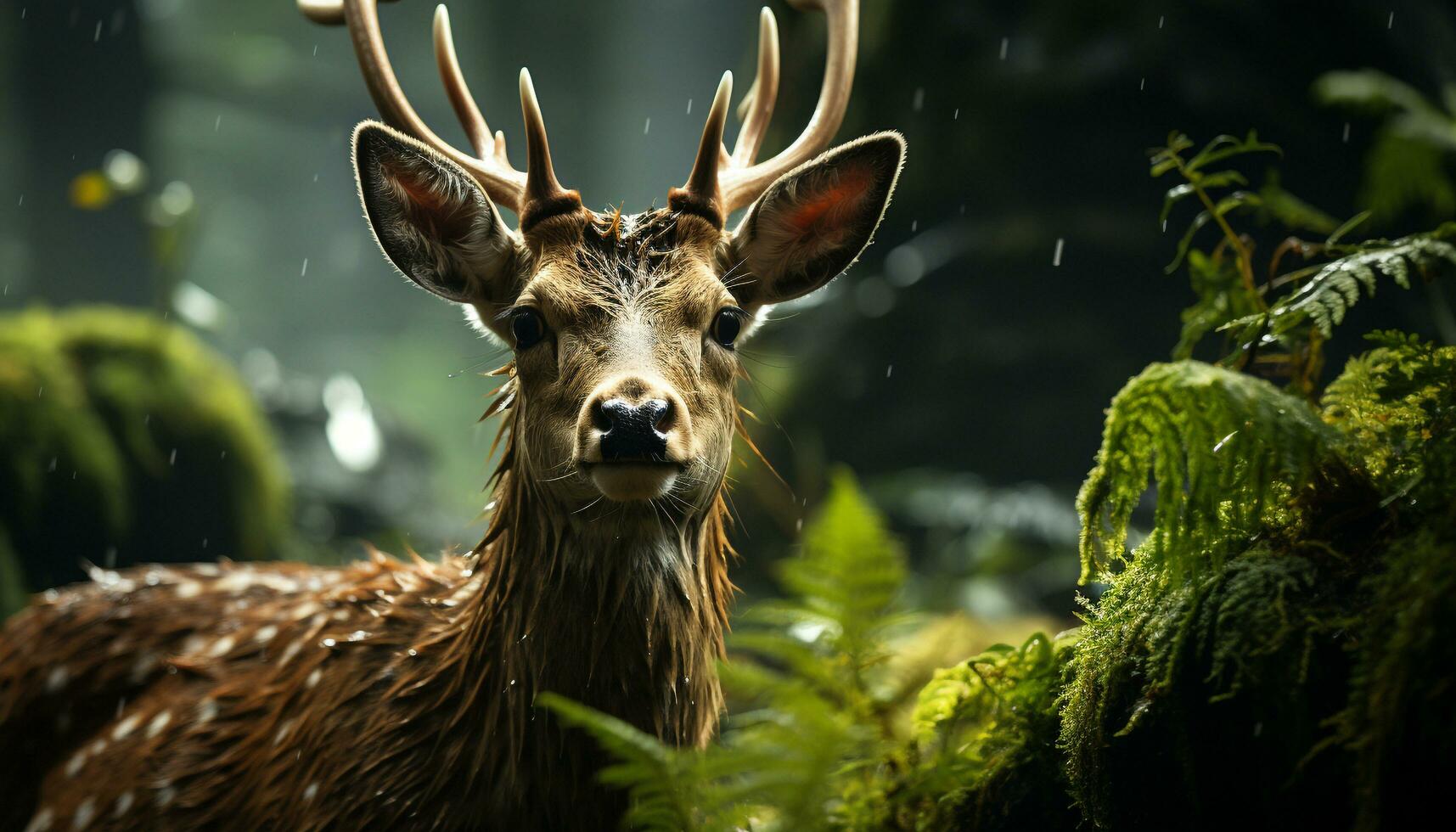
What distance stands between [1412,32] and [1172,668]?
24.5ft

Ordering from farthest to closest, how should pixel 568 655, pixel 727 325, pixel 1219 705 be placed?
pixel 727 325
pixel 568 655
pixel 1219 705

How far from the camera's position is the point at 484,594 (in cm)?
290

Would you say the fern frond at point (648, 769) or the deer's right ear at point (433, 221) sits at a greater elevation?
the deer's right ear at point (433, 221)

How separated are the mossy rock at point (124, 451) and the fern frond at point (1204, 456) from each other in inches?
271

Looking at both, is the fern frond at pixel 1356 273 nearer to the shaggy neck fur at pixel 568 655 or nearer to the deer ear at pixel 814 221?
the deer ear at pixel 814 221

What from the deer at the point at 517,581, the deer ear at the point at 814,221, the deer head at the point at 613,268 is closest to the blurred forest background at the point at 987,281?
the deer at the point at 517,581

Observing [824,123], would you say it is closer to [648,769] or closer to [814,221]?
[814,221]

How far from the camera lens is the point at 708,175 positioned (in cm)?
306

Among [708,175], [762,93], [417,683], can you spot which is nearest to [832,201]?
[708,175]

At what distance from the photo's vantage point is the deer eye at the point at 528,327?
9.51 ft

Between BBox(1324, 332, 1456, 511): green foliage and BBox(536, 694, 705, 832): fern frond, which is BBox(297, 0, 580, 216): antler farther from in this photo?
BBox(1324, 332, 1456, 511): green foliage

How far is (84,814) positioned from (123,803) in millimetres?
207

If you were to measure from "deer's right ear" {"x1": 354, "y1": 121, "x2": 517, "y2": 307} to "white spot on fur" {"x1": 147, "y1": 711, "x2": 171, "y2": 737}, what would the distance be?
1.80m

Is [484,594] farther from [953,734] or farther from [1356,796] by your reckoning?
[1356,796]
